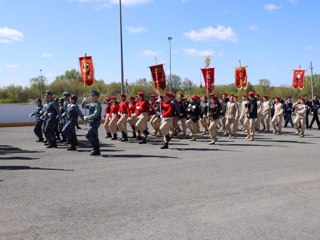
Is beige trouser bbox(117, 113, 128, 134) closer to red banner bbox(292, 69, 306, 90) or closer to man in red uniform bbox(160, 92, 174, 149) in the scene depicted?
man in red uniform bbox(160, 92, 174, 149)

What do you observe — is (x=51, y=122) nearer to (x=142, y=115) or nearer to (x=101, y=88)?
(x=142, y=115)

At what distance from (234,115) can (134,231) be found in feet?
42.6

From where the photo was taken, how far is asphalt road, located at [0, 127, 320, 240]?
193 inches

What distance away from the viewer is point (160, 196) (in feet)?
21.6

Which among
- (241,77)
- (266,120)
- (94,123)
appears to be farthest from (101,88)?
(94,123)

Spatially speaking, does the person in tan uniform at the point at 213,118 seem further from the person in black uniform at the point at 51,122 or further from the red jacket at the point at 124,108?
the person in black uniform at the point at 51,122

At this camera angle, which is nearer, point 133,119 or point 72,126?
point 72,126

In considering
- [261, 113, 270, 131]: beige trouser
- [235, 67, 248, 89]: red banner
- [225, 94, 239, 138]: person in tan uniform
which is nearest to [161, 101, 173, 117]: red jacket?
[225, 94, 239, 138]: person in tan uniform

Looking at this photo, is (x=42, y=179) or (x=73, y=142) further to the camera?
(x=73, y=142)

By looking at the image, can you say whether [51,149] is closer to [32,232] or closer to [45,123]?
[45,123]

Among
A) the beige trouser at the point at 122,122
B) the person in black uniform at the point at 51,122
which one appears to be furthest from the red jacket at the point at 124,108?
the person in black uniform at the point at 51,122

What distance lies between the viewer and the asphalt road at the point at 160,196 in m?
4.89

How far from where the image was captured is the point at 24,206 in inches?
235

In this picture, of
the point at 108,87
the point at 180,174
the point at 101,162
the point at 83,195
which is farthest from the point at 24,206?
the point at 108,87
